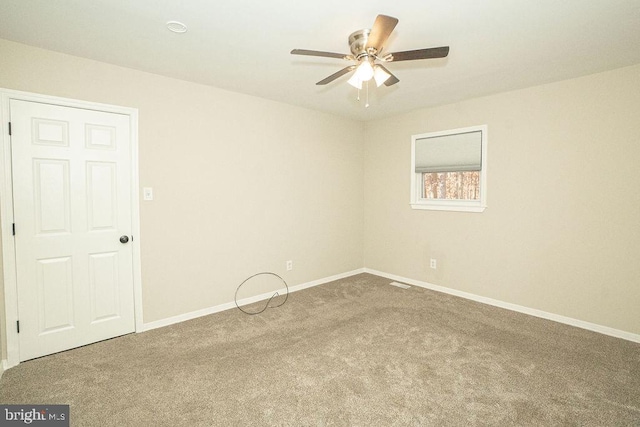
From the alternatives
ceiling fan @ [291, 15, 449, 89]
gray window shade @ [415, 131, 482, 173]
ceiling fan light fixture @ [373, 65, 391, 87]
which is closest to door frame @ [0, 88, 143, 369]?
ceiling fan @ [291, 15, 449, 89]

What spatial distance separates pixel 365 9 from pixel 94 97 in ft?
7.96

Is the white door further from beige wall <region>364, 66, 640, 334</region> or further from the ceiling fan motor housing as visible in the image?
beige wall <region>364, 66, 640, 334</region>

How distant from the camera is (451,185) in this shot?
416 cm

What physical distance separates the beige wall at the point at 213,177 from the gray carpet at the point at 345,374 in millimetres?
654

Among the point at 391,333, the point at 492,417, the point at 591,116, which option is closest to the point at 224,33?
the point at 391,333

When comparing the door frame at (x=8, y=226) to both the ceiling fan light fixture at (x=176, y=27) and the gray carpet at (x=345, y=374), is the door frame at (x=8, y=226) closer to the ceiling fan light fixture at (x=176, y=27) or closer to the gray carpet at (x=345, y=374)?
the gray carpet at (x=345, y=374)

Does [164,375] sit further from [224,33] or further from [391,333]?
[224,33]

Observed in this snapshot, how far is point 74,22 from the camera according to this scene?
6.86ft

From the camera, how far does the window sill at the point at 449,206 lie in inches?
150

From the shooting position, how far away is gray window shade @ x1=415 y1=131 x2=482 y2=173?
3787mm

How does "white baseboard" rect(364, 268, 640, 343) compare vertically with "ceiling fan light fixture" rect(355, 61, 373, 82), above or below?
below

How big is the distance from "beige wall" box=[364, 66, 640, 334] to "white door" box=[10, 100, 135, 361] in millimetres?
3651

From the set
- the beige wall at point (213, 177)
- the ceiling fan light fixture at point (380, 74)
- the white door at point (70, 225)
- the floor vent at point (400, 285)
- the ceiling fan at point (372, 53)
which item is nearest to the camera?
the ceiling fan at point (372, 53)

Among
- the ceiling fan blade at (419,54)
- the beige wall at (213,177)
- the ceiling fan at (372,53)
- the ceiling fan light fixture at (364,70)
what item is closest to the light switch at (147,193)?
the beige wall at (213,177)
